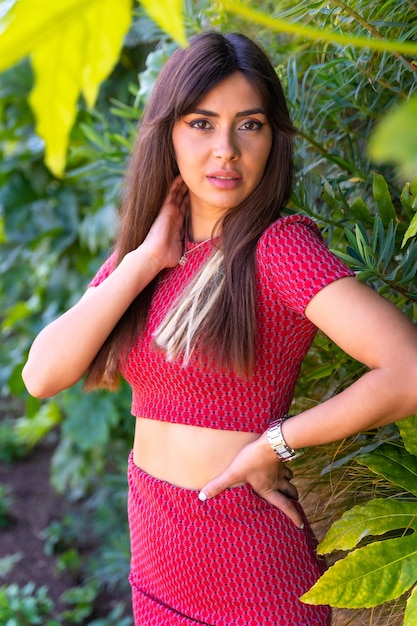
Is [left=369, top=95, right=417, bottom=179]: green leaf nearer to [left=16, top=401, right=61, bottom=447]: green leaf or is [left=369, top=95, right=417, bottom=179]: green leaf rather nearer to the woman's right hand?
the woman's right hand

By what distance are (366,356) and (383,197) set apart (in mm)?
341

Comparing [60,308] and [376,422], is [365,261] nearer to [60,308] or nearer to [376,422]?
[376,422]

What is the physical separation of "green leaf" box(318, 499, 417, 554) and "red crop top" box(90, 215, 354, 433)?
0.23m

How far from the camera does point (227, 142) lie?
1.52 metres

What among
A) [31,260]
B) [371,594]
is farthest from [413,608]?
[31,260]

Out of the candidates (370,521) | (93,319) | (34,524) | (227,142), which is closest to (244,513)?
(370,521)

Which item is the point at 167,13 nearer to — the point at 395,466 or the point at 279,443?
the point at 279,443

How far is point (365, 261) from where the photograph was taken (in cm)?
139

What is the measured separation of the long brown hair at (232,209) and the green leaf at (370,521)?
1.07ft

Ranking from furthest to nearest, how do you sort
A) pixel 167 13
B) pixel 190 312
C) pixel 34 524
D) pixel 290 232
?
pixel 34 524 < pixel 190 312 < pixel 290 232 < pixel 167 13

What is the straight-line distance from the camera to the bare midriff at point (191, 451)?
1533 millimetres

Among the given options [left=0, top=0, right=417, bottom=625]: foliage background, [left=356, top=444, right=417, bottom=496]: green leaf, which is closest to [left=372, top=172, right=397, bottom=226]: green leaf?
[left=0, top=0, right=417, bottom=625]: foliage background

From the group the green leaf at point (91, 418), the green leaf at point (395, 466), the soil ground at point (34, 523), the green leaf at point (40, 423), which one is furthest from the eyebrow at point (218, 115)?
the green leaf at point (40, 423)

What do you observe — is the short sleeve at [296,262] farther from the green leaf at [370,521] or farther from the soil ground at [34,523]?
the soil ground at [34,523]
